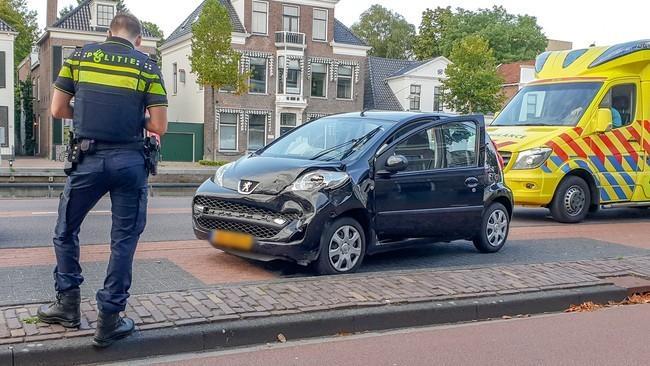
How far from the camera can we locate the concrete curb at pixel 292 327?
14.3 ft

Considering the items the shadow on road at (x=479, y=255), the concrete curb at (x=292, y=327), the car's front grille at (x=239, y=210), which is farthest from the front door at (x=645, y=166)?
the car's front grille at (x=239, y=210)

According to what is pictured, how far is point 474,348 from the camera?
5203mm

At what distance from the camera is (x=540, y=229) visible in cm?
1143

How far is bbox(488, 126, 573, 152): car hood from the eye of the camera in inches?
477

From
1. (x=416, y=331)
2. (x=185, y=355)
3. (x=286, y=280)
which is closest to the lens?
(x=185, y=355)

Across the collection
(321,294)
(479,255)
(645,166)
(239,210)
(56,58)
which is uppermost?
(56,58)

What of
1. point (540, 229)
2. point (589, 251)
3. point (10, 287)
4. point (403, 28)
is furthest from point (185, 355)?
point (403, 28)

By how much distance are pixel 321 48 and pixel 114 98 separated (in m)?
40.5

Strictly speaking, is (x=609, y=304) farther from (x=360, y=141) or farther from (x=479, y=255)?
(x=360, y=141)

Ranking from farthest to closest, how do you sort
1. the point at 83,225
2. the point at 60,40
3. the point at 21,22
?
the point at 21,22
the point at 60,40
the point at 83,225

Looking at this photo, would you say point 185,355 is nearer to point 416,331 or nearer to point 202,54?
point 416,331

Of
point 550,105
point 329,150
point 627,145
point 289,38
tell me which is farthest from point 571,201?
point 289,38

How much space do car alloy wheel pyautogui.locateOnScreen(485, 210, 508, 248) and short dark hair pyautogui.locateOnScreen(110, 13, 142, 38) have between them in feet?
17.9

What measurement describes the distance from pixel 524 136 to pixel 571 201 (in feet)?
4.55
